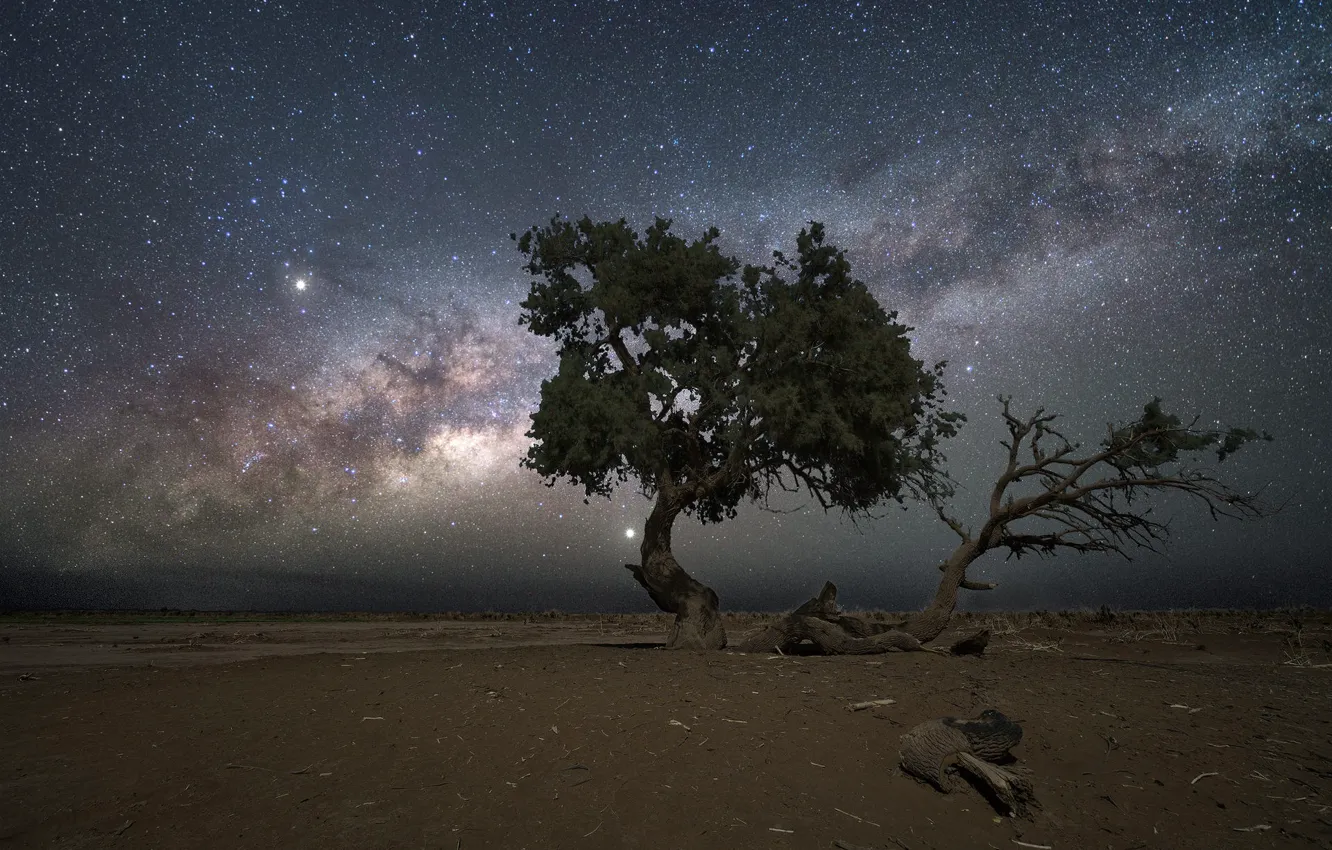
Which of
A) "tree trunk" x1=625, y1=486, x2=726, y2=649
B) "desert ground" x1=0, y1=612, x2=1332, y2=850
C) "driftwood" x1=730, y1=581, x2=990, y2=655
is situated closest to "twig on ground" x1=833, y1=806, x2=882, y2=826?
"desert ground" x1=0, y1=612, x2=1332, y2=850

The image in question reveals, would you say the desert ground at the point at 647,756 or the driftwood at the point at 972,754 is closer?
the desert ground at the point at 647,756

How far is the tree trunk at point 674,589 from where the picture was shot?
52.4 ft

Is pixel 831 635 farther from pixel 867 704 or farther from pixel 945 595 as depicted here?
pixel 867 704

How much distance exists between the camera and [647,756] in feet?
24.9

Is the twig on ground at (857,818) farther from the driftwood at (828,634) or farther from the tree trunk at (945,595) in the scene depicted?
the tree trunk at (945,595)

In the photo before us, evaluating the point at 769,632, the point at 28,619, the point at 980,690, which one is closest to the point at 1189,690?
the point at 980,690

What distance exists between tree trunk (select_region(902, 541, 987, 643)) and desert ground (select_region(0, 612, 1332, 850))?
11.8 ft

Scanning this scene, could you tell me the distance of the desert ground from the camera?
6344 millimetres

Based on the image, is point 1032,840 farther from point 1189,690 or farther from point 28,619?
point 28,619

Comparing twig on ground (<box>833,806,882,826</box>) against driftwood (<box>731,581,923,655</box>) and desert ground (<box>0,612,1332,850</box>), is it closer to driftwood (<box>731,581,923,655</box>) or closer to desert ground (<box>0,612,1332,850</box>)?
desert ground (<box>0,612,1332,850</box>)

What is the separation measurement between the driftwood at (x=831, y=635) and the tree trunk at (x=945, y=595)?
0.76m

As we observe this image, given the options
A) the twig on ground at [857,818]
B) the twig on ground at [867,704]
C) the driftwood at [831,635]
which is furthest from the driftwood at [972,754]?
the driftwood at [831,635]

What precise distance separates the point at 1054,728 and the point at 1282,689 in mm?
5630

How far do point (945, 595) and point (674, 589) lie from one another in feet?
22.3
